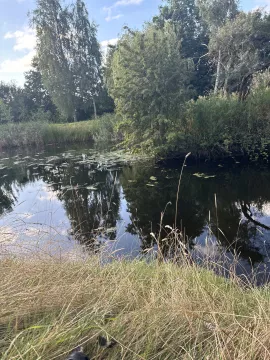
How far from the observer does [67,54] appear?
25.5 meters

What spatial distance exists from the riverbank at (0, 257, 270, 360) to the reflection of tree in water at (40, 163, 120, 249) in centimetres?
173

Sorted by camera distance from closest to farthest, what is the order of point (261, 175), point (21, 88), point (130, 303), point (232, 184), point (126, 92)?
point (130, 303) → point (232, 184) → point (261, 175) → point (126, 92) → point (21, 88)

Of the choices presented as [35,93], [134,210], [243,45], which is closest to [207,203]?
[134,210]

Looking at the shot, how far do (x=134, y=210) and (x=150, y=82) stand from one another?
528 cm

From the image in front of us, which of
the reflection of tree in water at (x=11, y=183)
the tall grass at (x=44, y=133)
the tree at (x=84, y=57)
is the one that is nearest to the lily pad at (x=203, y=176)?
the reflection of tree in water at (x=11, y=183)

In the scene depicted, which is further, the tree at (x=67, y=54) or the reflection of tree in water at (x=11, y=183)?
the tree at (x=67, y=54)

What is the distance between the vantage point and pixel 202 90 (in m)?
24.3

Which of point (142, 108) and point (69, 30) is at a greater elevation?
point (69, 30)

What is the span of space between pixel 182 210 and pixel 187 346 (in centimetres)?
407

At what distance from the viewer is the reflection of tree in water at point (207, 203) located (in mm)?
4051

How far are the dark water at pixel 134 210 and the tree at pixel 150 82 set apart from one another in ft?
6.14

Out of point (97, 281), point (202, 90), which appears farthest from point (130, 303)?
point (202, 90)

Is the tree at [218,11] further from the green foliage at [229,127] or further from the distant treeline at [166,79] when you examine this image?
the green foliage at [229,127]

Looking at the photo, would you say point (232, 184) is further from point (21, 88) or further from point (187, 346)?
point (21, 88)
